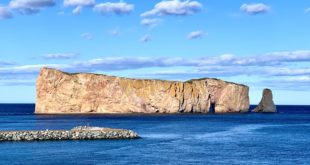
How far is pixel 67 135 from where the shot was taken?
82.6 metres

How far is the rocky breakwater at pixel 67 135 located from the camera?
261 ft

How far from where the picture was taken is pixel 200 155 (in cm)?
6438

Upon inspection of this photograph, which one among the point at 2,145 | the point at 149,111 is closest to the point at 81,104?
the point at 149,111

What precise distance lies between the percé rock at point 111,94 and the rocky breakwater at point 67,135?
265 feet

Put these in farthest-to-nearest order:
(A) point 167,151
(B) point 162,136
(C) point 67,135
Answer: (B) point 162,136
(C) point 67,135
(A) point 167,151

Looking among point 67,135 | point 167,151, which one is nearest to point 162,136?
point 67,135

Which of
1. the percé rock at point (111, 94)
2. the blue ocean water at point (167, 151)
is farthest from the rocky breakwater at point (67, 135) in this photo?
the percé rock at point (111, 94)

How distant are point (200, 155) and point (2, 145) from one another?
2579 cm

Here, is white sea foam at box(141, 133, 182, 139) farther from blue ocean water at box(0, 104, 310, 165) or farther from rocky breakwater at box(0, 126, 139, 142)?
rocky breakwater at box(0, 126, 139, 142)

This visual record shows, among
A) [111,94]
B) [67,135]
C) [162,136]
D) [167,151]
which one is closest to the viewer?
[167,151]

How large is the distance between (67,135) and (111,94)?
284 feet

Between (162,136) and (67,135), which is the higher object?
(67,135)

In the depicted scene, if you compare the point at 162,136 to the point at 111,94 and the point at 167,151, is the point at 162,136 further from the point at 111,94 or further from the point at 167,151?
the point at 111,94

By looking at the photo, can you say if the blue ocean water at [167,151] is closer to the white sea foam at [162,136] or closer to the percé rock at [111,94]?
the white sea foam at [162,136]
